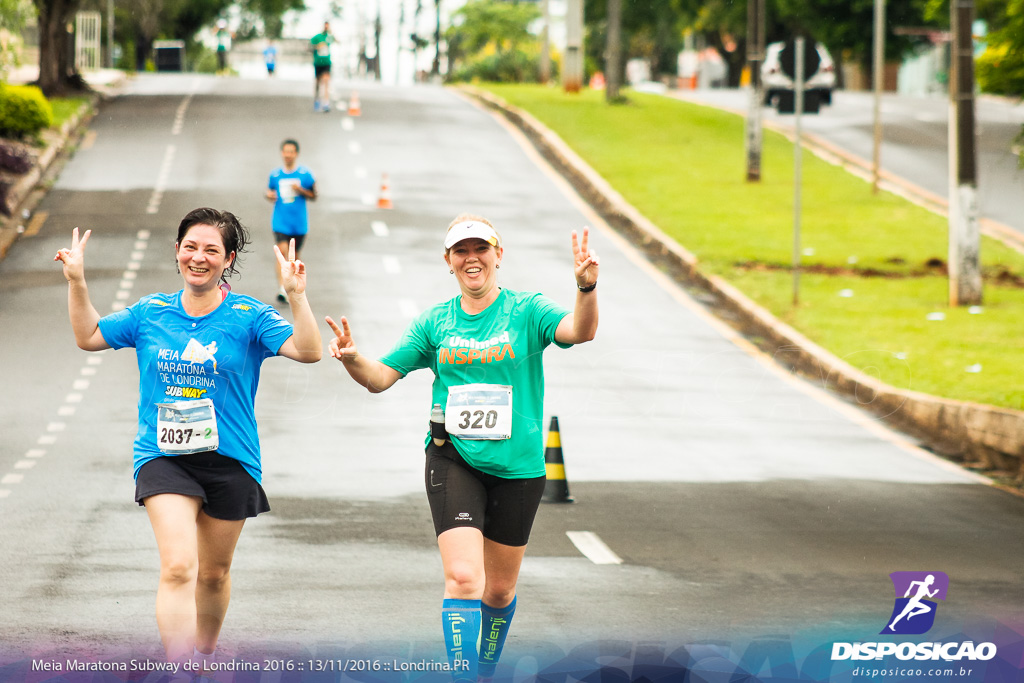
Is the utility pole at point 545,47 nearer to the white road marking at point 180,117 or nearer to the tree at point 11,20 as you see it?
the white road marking at point 180,117

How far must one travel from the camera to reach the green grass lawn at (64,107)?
1249 inches

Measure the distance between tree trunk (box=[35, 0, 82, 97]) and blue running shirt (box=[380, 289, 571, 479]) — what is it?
3143cm

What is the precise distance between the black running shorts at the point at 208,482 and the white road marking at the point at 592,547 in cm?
336

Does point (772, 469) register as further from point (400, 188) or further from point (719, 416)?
point (400, 188)

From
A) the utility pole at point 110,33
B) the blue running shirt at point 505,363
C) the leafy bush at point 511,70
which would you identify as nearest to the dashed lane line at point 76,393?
the blue running shirt at point 505,363

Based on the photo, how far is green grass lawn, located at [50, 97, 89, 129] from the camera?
31734mm

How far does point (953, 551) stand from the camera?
29.5 ft

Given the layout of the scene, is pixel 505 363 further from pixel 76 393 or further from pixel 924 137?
pixel 924 137

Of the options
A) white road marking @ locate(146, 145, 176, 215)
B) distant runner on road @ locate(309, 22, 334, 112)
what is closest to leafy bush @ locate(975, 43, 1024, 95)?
white road marking @ locate(146, 145, 176, 215)

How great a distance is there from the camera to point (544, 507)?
995 cm

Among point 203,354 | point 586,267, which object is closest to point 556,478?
point 586,267

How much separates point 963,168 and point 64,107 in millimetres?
22984

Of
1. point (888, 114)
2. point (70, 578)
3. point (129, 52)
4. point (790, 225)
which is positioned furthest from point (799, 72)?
point (129, 52)

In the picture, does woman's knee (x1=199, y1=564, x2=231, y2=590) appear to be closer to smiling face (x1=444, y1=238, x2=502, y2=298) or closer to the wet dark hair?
the wet dark hair
